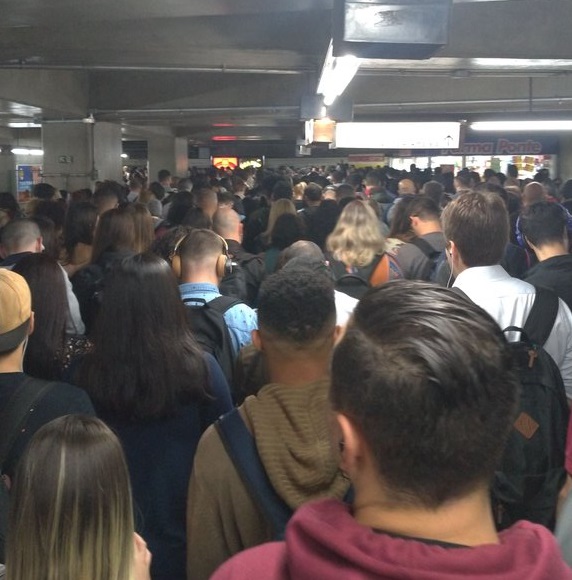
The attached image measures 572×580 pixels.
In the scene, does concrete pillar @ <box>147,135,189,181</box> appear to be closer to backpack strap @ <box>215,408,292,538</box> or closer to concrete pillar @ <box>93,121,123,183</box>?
concrete pillar @ <box>93,121,123,183</box>

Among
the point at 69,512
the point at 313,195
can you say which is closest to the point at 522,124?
the point at 313,195

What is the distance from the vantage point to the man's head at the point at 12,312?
2.54 m

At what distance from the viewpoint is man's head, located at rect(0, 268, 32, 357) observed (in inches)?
99.8

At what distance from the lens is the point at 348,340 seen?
4.03 feet

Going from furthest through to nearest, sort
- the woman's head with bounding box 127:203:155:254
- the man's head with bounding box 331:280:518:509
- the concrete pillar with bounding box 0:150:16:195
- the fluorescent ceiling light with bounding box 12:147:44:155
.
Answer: the fluorescent ceiling light with bounding box 12:147:44:155, the concrete pillar with bounding box 0:150:16:195, the woman's head with bounding box 127:203:155:254, the man's head with bounding box 331:280:518:509

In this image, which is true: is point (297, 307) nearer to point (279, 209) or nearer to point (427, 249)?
point (427, 249)

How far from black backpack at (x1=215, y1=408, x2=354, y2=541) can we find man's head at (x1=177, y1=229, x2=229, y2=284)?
212 cm

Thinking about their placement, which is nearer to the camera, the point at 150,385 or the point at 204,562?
the point at 204,562

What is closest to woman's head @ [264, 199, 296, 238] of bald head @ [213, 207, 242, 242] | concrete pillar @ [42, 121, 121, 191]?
bald head @ [213, 207, 242, 242]

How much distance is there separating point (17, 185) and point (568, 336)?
76.6 feet

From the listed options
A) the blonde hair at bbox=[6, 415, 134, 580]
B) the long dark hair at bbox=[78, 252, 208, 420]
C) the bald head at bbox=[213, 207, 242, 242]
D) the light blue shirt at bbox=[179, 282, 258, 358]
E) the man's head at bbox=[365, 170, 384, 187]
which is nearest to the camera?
the blonde hair at bbox=[6, 415, 134, 580]

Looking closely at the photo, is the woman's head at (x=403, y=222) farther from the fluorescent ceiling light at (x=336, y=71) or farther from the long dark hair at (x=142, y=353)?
the long dark hair at (x=142, y=353)

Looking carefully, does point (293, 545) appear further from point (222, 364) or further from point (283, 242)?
point (283, 242)

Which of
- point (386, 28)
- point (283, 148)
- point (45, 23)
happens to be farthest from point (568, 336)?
point (283, 148)
